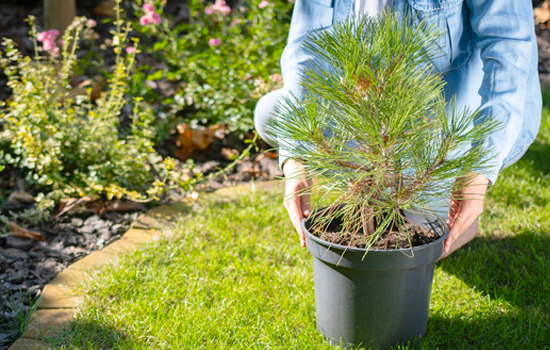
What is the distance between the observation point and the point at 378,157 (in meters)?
1.10

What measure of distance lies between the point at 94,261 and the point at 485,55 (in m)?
1.60

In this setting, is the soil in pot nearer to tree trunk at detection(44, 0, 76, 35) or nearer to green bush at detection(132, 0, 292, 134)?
green bush at detection(132, 0, 292, 134)

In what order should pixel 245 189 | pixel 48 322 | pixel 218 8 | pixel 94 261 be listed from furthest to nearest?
pixel 218 8, pixel 245 189, pixel 94 261, pixel 48 322

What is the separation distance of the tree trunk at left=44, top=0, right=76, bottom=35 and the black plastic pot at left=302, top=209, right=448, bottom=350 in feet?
7.69

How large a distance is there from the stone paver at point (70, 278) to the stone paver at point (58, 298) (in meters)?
0.02

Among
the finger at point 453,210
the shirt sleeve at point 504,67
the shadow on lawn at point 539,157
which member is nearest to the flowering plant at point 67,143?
the finger at point 453,210

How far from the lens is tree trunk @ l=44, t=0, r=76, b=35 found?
2.85 m

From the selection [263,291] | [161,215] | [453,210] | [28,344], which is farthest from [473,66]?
[28,344]

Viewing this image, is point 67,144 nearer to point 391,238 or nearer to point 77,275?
point 77,275

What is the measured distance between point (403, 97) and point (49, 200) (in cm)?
169

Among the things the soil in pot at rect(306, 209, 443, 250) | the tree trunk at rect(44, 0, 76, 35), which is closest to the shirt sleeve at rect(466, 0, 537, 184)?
the soil in pot at rect(306, 209, 443, 250)

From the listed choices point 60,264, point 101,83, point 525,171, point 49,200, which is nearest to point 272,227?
point 60,264

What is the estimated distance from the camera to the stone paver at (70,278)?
1698mm

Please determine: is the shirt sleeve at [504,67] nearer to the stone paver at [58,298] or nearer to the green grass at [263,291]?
the green grass at [263,291]
